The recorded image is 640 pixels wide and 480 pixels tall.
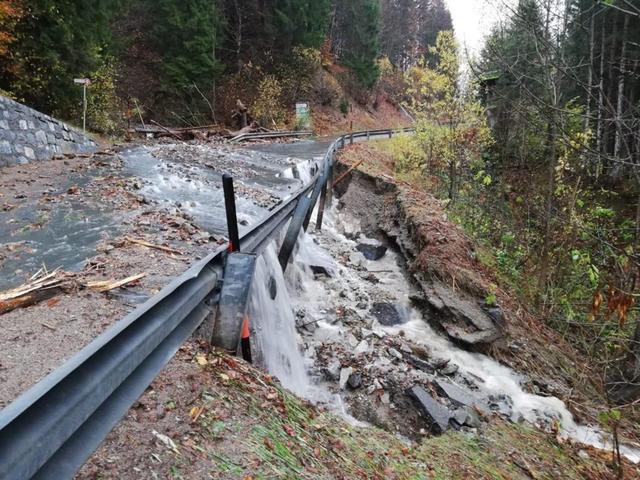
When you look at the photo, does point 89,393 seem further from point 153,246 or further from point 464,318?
point 464,318

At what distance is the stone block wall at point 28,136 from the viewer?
9.16 m

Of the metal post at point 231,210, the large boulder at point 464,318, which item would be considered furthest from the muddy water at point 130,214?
the large boulder at point 464,318

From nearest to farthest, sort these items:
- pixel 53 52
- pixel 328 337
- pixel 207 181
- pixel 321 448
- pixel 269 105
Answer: pixel 321 448, pixel 328 337, pixel 207 181, pixel 53 52, pixel 269 105

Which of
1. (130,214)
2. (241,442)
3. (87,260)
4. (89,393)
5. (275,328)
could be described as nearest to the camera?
(89,393)

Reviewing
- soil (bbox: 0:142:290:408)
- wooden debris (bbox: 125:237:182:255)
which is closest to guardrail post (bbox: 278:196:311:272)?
soil (bbox: 0:142:290:408)

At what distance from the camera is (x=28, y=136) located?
9922 millimetres

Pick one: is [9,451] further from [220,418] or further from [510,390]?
[510,390]

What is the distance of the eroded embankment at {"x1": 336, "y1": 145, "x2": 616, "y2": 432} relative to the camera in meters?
6.91

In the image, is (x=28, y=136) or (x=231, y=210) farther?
(x=28, y=136)

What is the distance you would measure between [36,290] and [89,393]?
252 cm

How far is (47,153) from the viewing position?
10656mm

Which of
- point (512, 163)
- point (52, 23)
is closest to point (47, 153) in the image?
point (52, 23)

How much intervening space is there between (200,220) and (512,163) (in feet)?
64.2

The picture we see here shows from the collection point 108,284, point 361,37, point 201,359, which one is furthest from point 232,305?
point 361,37
